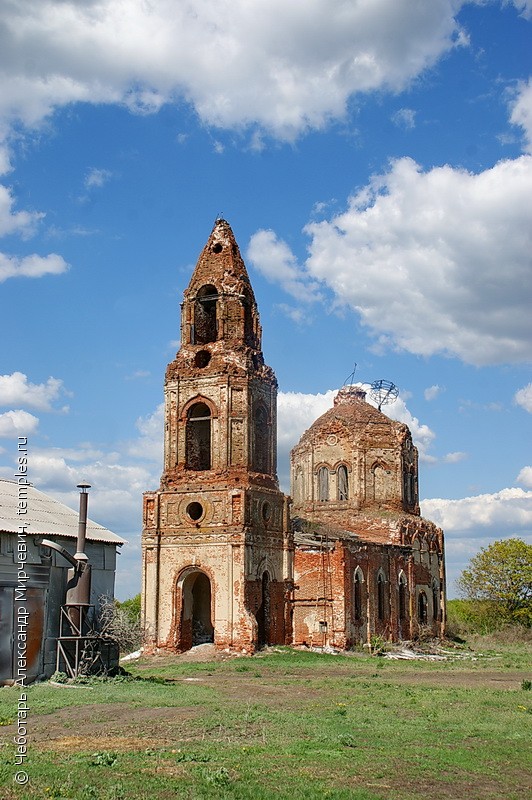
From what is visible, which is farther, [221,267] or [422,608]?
[422,608]

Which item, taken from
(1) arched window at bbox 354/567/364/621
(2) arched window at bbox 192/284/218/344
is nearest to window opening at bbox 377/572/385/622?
(1) arched window at bbox 354/567/364/621

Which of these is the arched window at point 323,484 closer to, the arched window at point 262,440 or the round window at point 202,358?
the arched window at point 262,440

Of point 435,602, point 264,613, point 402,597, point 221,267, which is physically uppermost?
point 221,267

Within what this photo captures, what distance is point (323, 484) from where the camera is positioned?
140 feet

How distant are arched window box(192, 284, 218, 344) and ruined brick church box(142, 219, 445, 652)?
1.9 inches

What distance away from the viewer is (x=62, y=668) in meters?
20.8

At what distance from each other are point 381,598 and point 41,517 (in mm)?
18944

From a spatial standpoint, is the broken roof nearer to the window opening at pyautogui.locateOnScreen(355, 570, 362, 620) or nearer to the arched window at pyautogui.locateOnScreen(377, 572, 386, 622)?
the window opening at pyautogui.locateOnScreen(355, 570, 362, 620)

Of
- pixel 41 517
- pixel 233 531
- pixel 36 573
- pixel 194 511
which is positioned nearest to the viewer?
pixel 36 573

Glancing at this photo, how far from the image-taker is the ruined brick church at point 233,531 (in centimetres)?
3044

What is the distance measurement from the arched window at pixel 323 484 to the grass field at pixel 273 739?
1912 centimetres

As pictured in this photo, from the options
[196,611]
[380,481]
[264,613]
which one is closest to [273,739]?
[264,613]

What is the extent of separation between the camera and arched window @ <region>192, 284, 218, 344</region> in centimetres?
3441

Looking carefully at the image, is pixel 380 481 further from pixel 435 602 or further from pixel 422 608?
pixel 435 602
